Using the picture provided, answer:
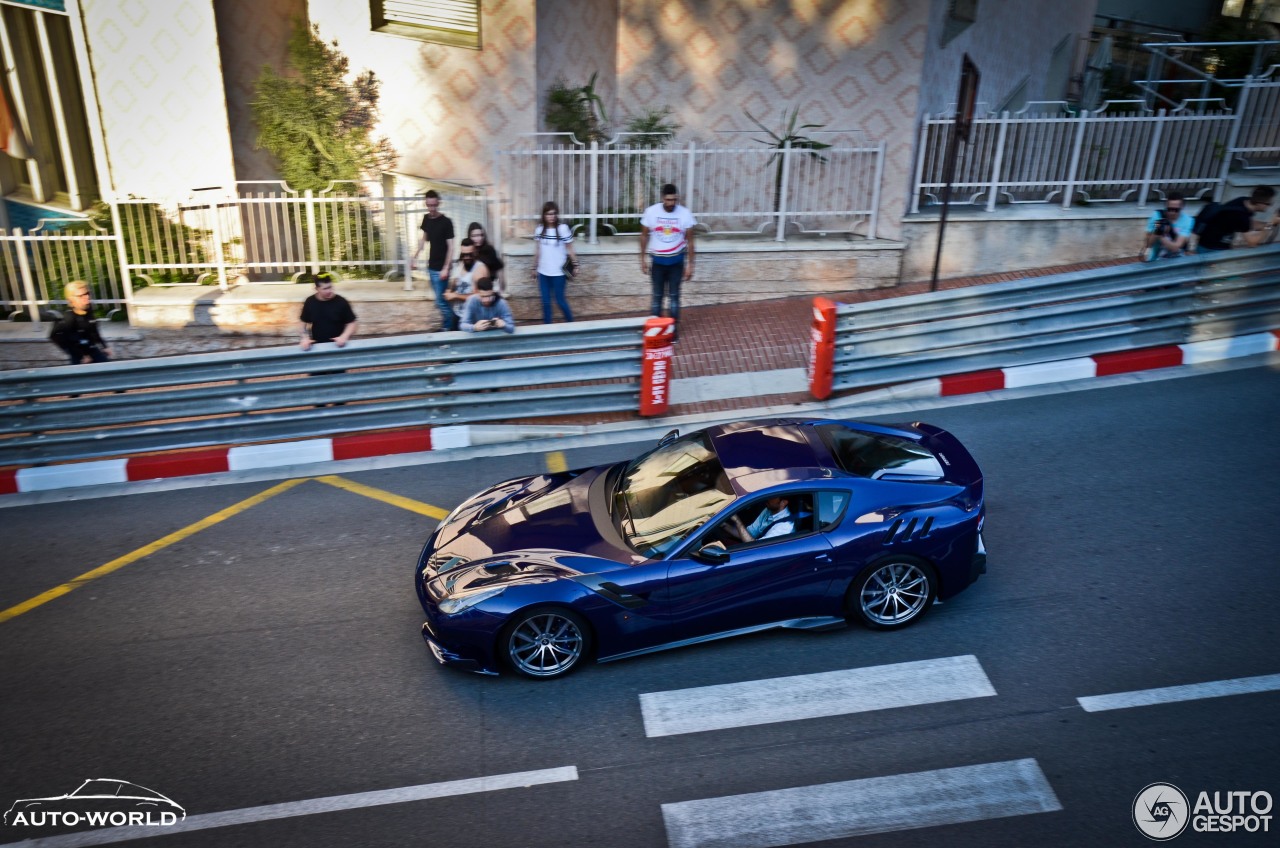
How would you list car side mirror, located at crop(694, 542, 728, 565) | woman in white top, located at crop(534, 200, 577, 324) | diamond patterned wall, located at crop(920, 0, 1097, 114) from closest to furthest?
car side mirror, located at crop(694, 542, 728, 565), woman in white top, located at crop(534, 200, 577, 324), diamond patterned wall, located at crop(920, 0, 1097, 114)

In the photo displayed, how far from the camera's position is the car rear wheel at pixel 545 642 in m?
6.29

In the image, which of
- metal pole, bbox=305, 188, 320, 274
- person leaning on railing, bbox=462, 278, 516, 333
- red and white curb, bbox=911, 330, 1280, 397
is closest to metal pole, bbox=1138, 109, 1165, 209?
red and white curb, bbox=911, 330, 1280, 397

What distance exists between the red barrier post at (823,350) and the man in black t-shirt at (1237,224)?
468 cm

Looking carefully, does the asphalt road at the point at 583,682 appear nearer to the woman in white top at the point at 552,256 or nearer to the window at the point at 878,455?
the window at the point at 878,455

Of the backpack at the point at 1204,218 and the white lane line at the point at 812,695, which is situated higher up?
the backpack at the point at 1204,218

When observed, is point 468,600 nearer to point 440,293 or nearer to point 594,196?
point 440,293

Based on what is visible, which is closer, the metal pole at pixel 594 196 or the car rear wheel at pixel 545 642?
the car rear wheel at pixel 545 642

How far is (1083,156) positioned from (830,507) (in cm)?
983

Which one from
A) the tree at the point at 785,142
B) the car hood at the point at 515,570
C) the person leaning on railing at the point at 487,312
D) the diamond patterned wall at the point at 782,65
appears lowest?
the car hood at the point at 515,570

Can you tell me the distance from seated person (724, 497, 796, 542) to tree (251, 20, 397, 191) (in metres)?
9.91

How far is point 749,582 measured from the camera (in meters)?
6.39

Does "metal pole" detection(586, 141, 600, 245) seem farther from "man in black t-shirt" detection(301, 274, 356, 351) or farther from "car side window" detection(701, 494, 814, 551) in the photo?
"car side window" detection(701, 494, 814, 551)

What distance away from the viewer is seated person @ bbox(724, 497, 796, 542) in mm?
6441

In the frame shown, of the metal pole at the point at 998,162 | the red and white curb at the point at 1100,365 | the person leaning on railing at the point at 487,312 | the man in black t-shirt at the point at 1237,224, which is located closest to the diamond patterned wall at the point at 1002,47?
the metal pole at the point at 998,162
